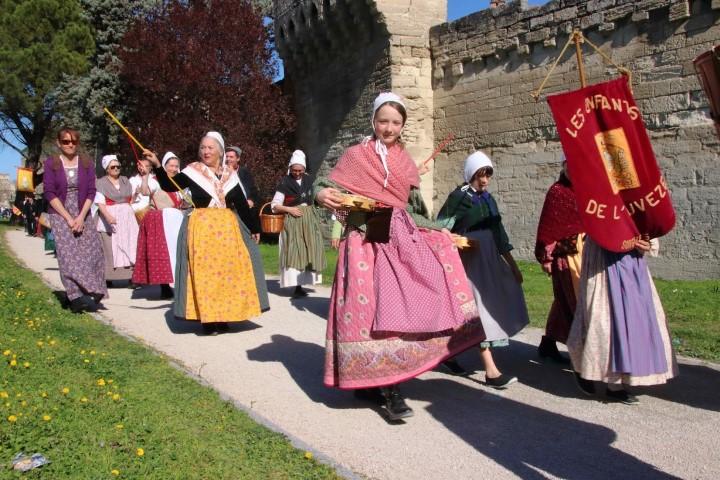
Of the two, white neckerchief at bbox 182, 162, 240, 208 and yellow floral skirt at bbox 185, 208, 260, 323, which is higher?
white neckerchief at bbox 182, 162, 240, 208

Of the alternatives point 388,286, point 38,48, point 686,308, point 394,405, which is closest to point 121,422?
point 394,405

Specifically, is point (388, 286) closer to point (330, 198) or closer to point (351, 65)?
point (330, 198)

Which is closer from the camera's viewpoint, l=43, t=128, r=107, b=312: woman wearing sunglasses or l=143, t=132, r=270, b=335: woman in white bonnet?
l=143, t=132, r=270, b=335: woman in white bonnet

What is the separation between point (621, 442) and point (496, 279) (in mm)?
1791

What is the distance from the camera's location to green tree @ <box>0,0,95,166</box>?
28375 millimetres

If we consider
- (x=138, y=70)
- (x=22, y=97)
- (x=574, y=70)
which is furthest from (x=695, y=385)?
(x=22, y=97)

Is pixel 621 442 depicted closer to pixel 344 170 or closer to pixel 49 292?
pixel 344 170

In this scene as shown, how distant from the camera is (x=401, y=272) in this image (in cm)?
397

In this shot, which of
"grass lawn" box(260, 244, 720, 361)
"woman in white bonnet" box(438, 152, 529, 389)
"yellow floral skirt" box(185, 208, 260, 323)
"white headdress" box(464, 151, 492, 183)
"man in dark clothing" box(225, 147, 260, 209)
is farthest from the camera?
"man in dark clothing" box(225, 147, 260, 209)

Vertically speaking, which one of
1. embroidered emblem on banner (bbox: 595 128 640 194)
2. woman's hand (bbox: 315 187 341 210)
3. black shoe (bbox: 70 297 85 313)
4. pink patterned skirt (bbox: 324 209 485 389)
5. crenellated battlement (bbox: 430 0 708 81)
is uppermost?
crenellated battlement (bbox: 430 0 708 81)

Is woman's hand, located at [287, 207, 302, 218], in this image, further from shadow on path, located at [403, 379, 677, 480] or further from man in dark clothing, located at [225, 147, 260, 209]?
shadow on path, located at [403, 379, 677, 480]

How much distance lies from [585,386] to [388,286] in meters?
1.57

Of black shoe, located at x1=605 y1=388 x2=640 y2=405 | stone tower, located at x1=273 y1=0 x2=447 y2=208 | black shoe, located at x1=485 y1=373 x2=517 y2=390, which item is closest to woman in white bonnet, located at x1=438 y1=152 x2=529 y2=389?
black shoe, located at x1=485 y1=373 x2=517 y2=390

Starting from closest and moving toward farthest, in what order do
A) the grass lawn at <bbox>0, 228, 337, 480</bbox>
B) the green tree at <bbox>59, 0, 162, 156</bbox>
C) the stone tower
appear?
the grass lawn at <bbox>0, 228, 337, 480</bbox> → the stone tower → the green tree at <bbox>59, 0, 162, 156</bbox>
